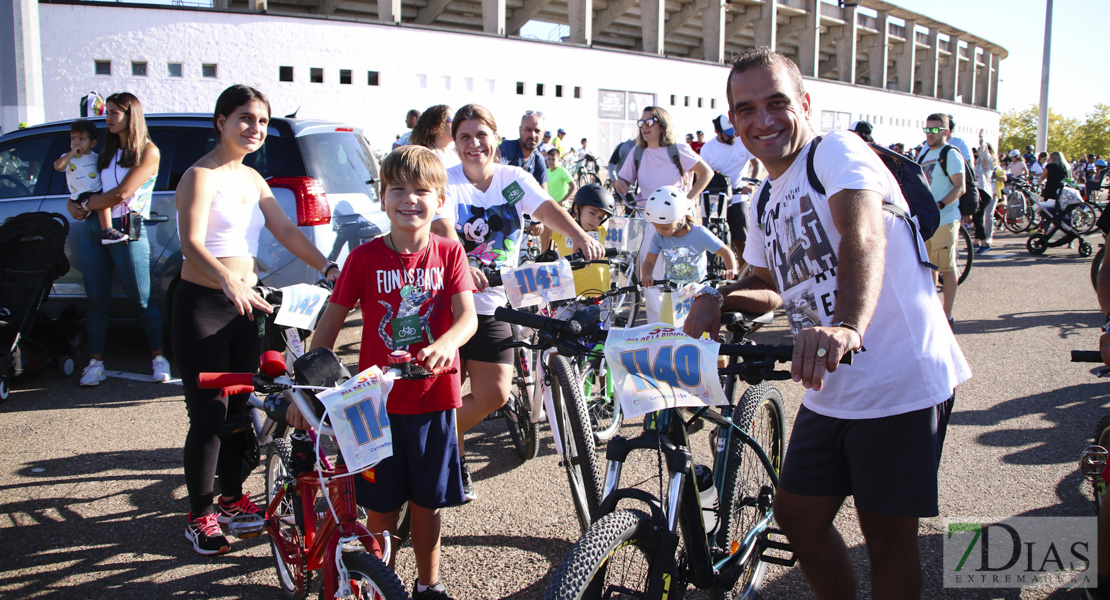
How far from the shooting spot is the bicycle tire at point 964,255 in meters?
9.24

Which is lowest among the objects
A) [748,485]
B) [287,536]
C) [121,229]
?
[287,536]

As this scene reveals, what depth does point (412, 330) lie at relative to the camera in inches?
102

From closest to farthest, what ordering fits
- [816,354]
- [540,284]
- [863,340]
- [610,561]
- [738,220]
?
[816,354] < [610,561] < [863,340] < [540,284] < [738,220]

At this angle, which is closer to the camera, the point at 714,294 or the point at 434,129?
the point at 714,294

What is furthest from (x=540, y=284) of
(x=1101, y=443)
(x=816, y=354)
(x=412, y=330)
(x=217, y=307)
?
(x=1101, y=443)

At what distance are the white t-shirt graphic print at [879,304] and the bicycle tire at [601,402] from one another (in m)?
2.57

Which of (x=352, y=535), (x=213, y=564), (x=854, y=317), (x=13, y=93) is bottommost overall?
(x=213, y=564)

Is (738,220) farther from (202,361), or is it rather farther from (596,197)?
(202,361)

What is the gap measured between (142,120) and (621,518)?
5423 mm

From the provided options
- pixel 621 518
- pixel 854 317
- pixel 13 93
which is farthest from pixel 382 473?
pixel 13 93

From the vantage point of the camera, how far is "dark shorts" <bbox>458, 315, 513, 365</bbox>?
11.6 feet

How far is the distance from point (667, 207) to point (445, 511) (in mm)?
2334

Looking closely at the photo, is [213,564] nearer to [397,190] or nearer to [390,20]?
[397,190]

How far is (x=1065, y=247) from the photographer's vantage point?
1412 cm
